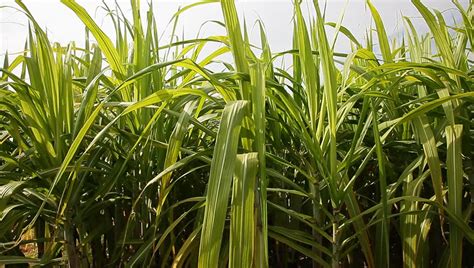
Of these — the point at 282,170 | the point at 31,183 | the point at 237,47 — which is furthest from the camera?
the point at 282,170

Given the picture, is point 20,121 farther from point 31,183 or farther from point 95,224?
point 95,224

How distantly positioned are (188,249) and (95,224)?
0.30 metres

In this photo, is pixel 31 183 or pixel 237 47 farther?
pixel 31 183

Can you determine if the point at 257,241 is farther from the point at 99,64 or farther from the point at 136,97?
the point at 99,64

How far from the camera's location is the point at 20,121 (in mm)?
783

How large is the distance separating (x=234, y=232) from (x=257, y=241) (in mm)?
107

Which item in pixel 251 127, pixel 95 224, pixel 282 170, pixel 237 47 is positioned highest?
pixel 237 47

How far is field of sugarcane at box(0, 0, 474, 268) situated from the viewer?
25.9 inches

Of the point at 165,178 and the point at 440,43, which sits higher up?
the point at 440,43

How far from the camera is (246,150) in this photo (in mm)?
682

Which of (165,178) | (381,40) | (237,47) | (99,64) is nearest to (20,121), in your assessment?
(99,64)

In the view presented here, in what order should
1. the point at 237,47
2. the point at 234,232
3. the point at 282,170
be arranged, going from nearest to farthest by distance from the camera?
the point at 234,232, the point at 237,47, the point at 282,170

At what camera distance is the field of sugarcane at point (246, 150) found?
66 cm

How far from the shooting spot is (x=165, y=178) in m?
0.70
